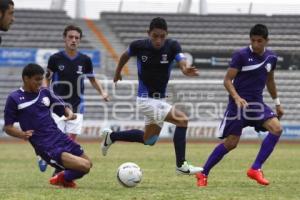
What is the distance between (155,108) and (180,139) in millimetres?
586

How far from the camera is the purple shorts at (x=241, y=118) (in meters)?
9.98

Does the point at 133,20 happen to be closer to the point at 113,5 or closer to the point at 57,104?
the point at 113,5

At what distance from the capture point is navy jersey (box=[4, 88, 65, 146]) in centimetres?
915

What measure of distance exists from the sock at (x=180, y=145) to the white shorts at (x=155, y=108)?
12.2 inches

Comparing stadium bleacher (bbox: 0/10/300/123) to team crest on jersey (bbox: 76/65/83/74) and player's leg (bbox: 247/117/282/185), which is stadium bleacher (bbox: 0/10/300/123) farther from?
player's leg (bbox: 247/117/282/185)

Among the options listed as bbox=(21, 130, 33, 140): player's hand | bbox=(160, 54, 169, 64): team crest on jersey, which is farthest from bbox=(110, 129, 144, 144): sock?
bbox=(21, 130, 33, 140): player's hand

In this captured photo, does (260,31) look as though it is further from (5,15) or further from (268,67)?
(5,15)

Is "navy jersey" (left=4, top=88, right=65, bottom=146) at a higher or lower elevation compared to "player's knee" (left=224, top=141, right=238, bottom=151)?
higher

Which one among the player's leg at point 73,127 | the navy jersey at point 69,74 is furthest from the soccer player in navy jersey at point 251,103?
the navy jersey at point 69,74

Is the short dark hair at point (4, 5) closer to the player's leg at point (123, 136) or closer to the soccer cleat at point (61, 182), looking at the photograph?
the soccer cleat at point (61, 182)

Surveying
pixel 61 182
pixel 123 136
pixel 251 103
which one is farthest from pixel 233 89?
pixel 61 182

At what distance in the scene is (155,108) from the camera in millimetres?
10547

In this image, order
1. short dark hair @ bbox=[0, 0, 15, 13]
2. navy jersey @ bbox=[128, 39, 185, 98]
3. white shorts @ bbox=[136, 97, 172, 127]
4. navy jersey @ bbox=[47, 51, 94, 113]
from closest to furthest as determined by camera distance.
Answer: short dark hair @ bbox=[0, 0, 15, 13]
navy jersey @ bbox=[128, 39, 185, 98]
white shorts @ bbox=[136, 97, 172, 127]
navy jersey @ bbox=[47, 51, 94, 113]

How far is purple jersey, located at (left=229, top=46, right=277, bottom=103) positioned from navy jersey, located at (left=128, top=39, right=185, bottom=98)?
85 centimetres
